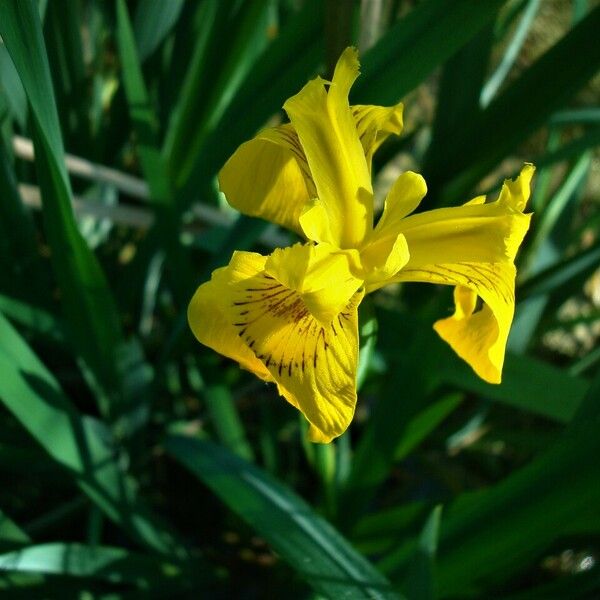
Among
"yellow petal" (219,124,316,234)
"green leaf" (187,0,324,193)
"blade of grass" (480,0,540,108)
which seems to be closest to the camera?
"yellow petal" (219,124,316,234)

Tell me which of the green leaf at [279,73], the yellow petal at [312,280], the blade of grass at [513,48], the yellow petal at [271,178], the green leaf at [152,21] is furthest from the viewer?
the blade of grass at [513,48]

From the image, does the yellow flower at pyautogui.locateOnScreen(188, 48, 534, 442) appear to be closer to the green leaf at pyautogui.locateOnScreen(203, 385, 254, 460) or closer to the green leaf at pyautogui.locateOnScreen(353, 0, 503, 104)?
the green leaf at pyautogui.locateOnScreen(353, 0, 503, 104)

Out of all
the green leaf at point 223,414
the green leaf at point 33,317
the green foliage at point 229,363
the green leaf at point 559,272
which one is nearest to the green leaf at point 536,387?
the green foliage at point 229,363

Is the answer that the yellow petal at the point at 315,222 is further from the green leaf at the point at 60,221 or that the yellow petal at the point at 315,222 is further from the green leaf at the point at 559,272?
the green leaf at the point at 559,272

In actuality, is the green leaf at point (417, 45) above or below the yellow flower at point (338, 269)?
above

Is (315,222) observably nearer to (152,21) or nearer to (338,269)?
(338,269)

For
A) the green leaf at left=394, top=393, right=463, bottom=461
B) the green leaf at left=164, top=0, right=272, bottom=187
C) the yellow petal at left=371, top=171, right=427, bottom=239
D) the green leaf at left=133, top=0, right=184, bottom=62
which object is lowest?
the green leaf at left=394, top=393, right=463, bottom=461

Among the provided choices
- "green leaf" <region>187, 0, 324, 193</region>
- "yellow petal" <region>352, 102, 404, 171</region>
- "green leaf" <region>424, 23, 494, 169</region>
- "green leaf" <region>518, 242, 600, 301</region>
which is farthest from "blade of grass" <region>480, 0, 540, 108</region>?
"yellow petal" <region>352, 102, 404, 171</region>
